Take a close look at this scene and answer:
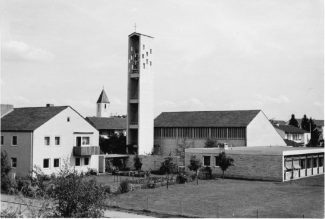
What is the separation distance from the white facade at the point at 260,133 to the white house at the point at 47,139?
21.0 meters

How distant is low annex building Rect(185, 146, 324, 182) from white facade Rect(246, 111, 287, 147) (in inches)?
420

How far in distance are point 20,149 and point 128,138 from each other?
18.2 metres

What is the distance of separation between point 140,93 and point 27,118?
54.4 feet

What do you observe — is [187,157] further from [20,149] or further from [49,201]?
[49,201]

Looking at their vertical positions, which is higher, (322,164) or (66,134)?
(66,134)

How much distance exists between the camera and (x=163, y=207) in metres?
25.7

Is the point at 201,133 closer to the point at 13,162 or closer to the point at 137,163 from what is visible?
the point at 137,163

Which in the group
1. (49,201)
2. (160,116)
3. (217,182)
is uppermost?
(160,116)

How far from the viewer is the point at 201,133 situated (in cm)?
5750

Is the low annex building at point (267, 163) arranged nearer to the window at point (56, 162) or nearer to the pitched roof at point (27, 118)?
the window at point (56, 162)

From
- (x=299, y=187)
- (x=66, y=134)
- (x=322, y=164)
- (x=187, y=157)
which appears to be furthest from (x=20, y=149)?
(x=322, y=164)

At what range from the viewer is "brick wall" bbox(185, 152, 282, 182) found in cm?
3897

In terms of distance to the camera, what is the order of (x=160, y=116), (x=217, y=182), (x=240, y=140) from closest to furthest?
(x=217, y=182) < (x=240, y=140) < (x=160, y=116)

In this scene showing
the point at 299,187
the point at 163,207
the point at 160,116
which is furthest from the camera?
the point at 160,116
